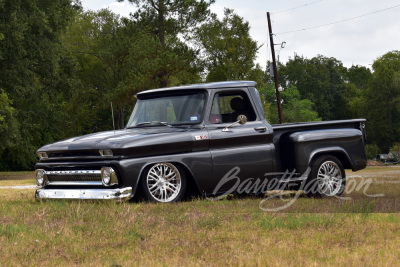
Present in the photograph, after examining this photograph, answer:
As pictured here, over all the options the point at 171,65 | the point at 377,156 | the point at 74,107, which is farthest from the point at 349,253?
the point at 377,156

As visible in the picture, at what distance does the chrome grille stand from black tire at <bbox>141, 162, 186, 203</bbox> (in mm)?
638

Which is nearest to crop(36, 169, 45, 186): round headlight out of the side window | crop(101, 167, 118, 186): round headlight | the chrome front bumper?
the chrome front bumper

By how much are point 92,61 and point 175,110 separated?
50.0 meters

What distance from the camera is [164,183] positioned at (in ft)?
29.5

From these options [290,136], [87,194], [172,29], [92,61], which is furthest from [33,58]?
[87,194]

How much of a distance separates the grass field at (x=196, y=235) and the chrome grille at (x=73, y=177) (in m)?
0.36

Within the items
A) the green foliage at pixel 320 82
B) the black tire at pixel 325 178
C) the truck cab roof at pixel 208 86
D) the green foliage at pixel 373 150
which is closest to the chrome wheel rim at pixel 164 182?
the truck cab roof at pixel 208 86

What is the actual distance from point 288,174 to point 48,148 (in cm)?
377

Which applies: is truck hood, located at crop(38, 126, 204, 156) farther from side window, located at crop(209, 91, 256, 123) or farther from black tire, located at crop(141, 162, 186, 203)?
side window, located at crop(209, 91, 256, 123)

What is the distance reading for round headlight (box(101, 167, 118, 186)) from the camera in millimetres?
8586

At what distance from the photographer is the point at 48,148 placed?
9.50 metres

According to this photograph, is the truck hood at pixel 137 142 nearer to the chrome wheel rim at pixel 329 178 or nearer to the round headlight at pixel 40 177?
the round headlight at pixel 40 177

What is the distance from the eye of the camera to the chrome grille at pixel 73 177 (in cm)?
879

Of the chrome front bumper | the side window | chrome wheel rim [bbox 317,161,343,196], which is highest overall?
the side window
